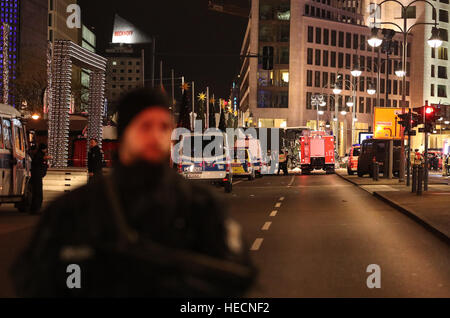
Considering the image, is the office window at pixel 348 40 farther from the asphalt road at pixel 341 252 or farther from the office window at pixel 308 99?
the asphalt road at pixel 341 252

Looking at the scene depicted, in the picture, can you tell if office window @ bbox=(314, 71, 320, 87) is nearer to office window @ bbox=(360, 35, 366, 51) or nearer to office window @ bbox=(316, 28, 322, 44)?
office window @ bbox=(316, 28, 322, 44)

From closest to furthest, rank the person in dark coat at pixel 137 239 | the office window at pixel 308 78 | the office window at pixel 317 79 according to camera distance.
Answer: the person in dark coat at pixel 137 239 < the office window at pixel 308 78 < the office window at pixel 317 79

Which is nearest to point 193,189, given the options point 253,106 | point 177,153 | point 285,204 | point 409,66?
point 285,204

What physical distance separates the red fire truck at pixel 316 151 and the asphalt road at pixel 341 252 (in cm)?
3298

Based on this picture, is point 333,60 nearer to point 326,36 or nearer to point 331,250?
point 326,36

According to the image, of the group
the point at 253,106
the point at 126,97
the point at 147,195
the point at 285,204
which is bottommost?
the point at 285,204

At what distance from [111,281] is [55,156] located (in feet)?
94.0

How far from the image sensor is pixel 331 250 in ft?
36.0

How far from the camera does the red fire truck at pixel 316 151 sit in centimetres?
5266

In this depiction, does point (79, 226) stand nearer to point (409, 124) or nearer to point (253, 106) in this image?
point (409, 124)

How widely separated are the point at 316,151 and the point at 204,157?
28.6 meters

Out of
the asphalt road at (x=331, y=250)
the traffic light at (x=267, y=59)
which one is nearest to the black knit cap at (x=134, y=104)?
the asphalt road at (x=331, y=250)

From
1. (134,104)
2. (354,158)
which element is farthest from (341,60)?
(134,104)

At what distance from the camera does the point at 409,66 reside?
11981 cm
